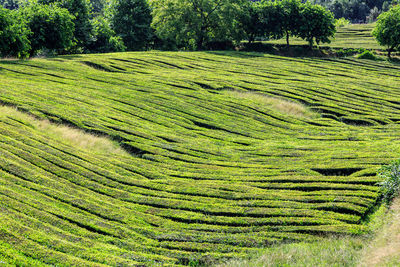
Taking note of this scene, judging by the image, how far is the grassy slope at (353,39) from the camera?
398 feet

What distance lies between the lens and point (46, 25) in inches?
2854

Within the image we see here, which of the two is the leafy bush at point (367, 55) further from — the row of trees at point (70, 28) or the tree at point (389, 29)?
the row of trees at point (70, 28)

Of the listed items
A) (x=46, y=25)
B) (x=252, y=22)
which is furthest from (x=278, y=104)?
(x=252, y=22)

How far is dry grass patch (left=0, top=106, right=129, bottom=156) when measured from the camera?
32.6 meters

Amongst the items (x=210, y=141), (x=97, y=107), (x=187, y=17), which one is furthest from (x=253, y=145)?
(x=187, y=17)

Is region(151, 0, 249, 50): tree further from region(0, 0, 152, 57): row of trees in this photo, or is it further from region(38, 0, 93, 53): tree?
region(38, 0, 93, 53): tree

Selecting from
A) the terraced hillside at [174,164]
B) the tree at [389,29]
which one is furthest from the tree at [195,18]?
the terraced hillside at [174,164]

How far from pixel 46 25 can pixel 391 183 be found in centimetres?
6462

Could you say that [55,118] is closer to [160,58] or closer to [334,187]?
[334,187]

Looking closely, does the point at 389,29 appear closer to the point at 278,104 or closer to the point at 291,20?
the point at 291,20

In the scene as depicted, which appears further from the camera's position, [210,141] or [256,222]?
[210,141]

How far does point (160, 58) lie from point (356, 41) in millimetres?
77535

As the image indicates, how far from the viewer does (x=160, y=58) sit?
265ft

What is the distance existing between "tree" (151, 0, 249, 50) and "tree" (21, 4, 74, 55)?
3303 cm
